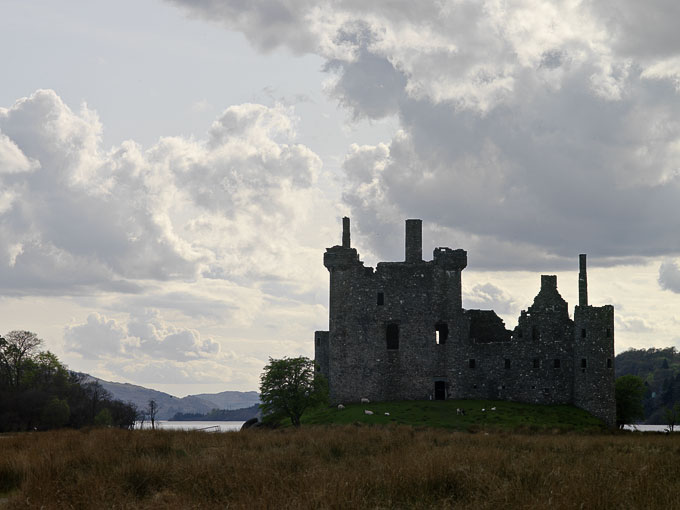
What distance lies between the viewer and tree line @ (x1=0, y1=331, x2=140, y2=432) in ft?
247

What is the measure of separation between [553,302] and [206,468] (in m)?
47.1

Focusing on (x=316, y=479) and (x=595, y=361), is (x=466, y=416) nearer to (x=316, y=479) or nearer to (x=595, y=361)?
(x=595, y=361)

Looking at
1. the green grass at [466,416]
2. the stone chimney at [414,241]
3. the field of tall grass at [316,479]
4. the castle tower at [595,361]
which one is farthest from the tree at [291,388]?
the field of tall grass at [316,479]

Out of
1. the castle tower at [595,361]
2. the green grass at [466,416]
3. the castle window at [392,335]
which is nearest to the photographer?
the green grass at [466,416]

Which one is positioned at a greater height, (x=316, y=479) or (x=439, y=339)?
(x=439, y=339)

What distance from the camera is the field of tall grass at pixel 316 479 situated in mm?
12883

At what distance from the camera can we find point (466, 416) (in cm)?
5238

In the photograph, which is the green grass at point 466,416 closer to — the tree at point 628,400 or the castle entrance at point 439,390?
Answer: the castle entrance at point 439,390

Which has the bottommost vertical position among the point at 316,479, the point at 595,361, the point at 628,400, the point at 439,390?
the point at 628,400

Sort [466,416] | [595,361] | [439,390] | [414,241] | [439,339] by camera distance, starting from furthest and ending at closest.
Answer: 1. [414,241]
2. [439,339]
3. [439,390]
4. [595,361]
5. [466,416]

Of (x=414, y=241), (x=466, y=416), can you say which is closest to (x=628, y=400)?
(x=466, y=416)

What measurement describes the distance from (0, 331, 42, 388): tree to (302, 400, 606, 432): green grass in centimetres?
4695

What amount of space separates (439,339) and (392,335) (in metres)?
3.76

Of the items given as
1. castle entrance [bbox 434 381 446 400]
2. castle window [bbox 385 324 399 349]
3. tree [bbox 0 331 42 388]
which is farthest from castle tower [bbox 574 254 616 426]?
tree [bbox 0 331 42 388]
